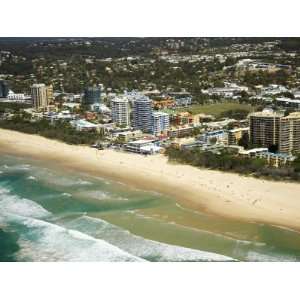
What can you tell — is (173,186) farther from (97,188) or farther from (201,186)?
(97,188)

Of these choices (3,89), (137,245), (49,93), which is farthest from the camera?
(49,93)

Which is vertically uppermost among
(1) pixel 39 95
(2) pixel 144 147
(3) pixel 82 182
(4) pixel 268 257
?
(1) pixel 39 95

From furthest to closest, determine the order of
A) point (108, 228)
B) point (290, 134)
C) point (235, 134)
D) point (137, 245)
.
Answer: point (235, 134)
point (290, 134)
point (108, 228)
point (137, 245)

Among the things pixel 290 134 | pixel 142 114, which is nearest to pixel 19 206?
pixel 142 114

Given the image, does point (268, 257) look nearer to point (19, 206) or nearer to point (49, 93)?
point (19, 206)

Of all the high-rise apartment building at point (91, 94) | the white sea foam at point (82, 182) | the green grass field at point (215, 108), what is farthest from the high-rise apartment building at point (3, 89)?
the green grass field at point (215, 108)

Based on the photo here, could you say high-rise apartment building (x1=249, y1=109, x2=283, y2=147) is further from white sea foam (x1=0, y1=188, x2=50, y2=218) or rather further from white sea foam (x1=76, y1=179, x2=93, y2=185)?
white sea foam (x1=0, y1=188, x2=50, y2=218)

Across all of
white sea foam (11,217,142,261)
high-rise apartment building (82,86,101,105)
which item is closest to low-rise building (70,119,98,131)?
high-rise apartment building (82,86,101,105)
